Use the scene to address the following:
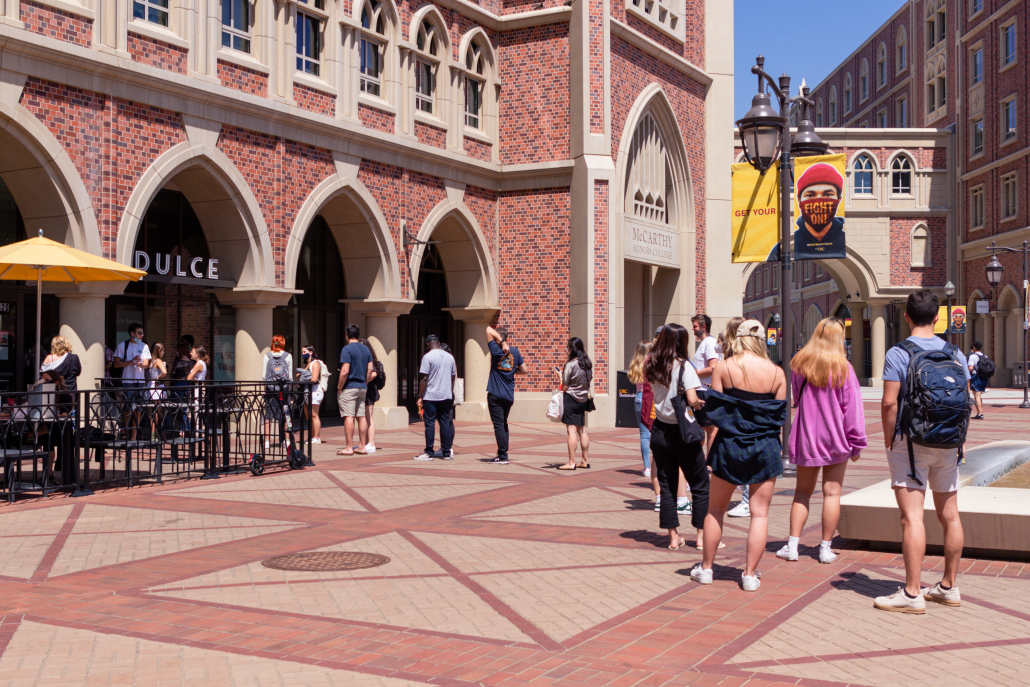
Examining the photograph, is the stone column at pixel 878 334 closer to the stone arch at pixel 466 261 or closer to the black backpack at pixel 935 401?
the stone arch at pixel 466 261

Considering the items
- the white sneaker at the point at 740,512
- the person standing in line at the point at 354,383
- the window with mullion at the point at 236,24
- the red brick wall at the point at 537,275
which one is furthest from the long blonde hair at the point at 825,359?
the red brick wall at the point at 537,275

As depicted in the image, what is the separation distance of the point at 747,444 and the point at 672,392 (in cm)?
98

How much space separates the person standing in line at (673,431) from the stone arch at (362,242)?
12420mm

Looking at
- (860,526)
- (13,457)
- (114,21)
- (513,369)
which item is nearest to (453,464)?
(513,369)

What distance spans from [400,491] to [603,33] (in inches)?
558

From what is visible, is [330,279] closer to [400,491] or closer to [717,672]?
[400,491]

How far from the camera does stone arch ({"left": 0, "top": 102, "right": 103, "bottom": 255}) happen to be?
44.1ft

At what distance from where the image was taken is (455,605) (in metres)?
5.99

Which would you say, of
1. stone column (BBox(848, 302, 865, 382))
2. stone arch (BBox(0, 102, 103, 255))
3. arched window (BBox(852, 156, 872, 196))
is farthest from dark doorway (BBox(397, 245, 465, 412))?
stone column (BBox(848, 302, 865, 382))

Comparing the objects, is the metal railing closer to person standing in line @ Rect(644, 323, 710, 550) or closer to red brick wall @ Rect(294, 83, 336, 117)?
person standing in line @ Rect(644, 323, 710, 550)

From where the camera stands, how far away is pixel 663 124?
26.1 metres

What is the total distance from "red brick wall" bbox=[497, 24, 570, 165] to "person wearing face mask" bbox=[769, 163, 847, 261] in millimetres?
9701

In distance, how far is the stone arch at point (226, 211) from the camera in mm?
16141

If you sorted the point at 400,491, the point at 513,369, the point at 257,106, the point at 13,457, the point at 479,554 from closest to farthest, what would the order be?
the point at 479,554
the point at 13,457
the point at 400,491
the point at 513,369
the point at 257,106
